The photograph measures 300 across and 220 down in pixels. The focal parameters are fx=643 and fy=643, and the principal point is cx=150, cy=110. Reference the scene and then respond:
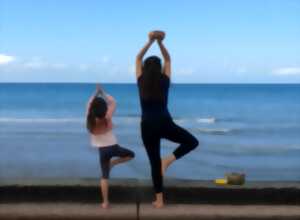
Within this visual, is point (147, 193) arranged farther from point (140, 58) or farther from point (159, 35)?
point (159, 35)

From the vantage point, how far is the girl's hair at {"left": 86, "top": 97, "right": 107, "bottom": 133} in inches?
241

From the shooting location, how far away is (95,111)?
20.1 ft

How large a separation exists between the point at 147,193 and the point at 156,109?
889 mm

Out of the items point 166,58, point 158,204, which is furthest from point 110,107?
point 158,204

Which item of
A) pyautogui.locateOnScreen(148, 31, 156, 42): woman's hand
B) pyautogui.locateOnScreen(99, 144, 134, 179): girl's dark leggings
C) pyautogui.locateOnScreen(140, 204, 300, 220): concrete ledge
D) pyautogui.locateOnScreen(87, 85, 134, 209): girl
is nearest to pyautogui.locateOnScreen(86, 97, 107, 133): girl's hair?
pyautogui.locateOnScreen(87, 85, 134, 209): girl

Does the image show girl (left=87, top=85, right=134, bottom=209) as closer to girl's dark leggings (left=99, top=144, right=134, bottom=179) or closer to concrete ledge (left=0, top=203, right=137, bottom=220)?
A: girl's dark leggings (left=99, top=144, right=134, bottom=179)

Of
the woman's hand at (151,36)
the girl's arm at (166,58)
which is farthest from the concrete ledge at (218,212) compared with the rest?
the woman's hand at (151,36)

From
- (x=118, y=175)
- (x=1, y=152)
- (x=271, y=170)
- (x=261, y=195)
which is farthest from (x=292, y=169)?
(x=261, y=195)

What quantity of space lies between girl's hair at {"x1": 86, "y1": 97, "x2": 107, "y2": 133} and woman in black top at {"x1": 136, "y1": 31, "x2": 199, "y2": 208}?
0.40 meters

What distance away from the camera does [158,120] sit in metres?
5.95

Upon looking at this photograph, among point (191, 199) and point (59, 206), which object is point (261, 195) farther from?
point (59, 206)

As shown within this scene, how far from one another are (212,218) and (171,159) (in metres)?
0.72

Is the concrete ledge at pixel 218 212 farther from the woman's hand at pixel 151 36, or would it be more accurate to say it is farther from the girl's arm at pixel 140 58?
the woman's hand at pixel 151 36

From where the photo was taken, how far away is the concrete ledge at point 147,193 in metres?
6.25
